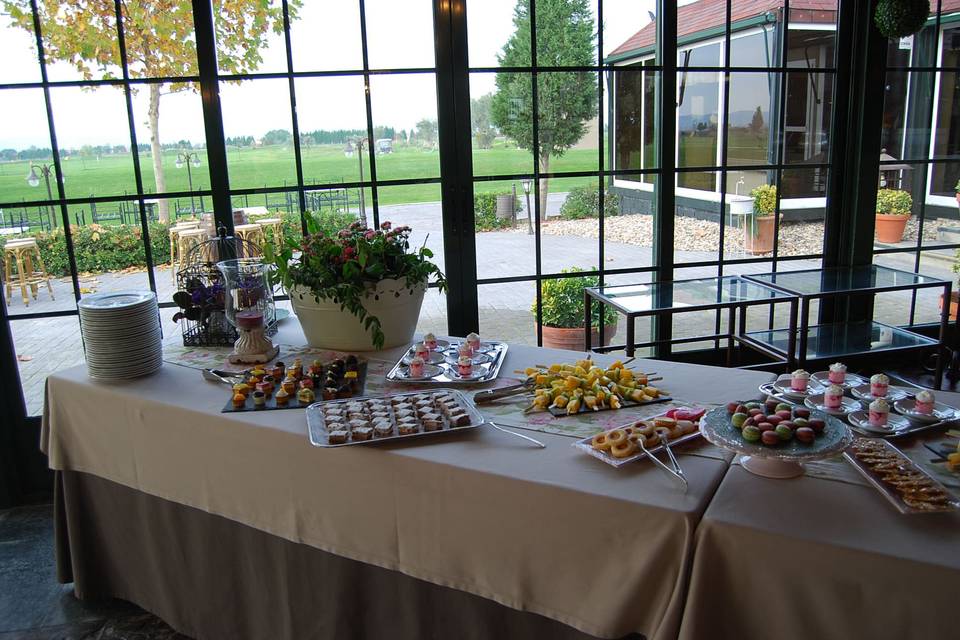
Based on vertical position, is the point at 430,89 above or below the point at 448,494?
above

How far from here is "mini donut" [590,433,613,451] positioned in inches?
57.6

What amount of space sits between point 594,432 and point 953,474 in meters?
0.67

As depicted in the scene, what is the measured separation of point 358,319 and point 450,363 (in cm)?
33

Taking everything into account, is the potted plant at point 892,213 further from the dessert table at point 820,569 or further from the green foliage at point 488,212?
the dessert table at point 820,569

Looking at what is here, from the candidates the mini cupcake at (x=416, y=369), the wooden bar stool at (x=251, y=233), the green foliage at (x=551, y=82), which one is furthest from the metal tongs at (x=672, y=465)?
the wooden bar stool at (x=251, y=233)

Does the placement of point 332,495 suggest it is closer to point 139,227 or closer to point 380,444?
point 380,444

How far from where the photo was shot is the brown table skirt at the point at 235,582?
5.19ft

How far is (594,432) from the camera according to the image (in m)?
1.60

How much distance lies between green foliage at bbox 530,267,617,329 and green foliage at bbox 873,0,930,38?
159 centimetres

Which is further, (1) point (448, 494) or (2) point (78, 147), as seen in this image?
(2) point (78, 147)

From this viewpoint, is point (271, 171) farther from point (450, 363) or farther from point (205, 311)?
point (450, 363)

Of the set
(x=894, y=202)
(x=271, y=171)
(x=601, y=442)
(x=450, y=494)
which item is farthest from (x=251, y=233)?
(x=894, y=202)

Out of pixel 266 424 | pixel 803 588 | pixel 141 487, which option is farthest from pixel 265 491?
pixel 803 588

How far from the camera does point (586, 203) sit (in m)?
3.13
